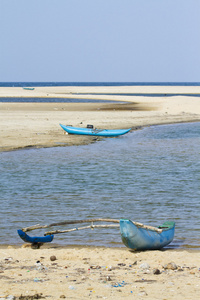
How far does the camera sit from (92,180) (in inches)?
638

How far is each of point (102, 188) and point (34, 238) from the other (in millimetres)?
5479

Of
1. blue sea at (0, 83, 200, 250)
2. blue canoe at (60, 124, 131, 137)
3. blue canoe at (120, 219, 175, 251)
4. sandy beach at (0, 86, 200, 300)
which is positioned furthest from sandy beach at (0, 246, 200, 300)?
blue canoe at (60, 124, 131, 137)

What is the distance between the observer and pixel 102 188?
15023 mm

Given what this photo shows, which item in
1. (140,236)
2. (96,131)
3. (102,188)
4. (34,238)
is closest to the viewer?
(140,236)

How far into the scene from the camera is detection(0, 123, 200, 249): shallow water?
1114cm

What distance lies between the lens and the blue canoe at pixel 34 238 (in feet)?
31.2

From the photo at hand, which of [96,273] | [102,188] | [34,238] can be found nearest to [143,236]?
[96,273]

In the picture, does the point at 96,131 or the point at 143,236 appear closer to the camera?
the point at 143,236

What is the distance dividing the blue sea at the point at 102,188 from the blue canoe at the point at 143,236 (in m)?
0.40

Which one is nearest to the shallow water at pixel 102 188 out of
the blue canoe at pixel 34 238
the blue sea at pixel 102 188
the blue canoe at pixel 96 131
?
the blue sea at pixel 102 188

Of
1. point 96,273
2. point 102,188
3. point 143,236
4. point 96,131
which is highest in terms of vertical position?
point 96,131

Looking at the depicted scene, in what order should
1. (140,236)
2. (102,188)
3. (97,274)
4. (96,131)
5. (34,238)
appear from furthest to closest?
(96,131)
(102,188)
(34,238)
(140,236)
(97,274)

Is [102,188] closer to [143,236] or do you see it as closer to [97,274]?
[143,236]

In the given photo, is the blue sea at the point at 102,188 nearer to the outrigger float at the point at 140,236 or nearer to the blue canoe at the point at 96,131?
the outrigger float at the point at 140,236
